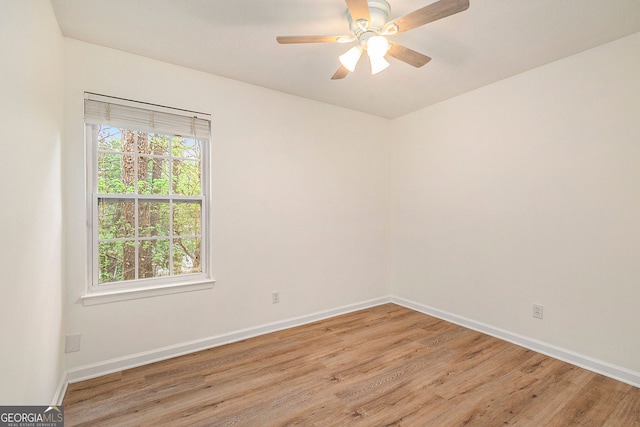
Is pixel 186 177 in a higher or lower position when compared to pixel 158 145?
lower

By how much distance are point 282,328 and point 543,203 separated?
2.78 metres

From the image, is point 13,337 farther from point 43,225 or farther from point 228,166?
point 228,166

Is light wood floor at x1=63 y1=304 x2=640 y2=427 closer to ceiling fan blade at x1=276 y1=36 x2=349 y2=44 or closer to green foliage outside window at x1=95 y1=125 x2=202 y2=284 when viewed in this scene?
green foliage outside window at x1=95 y1=125 x2=202 y2=284

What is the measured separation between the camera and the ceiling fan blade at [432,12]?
148cm

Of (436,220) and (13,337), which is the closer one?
(13,337)

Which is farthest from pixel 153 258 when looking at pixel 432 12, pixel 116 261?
pixel 432 12

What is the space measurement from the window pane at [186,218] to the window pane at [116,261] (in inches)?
15.1

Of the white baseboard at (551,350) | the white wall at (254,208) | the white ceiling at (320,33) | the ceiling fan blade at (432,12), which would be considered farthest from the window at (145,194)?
the white baseboard at (551,350)

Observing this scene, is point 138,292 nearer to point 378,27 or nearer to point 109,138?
point 109,138

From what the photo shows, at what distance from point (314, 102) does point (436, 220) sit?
2.00 meters

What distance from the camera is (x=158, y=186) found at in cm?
268

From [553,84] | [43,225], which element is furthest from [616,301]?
[43,225]

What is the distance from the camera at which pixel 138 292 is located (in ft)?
8.18

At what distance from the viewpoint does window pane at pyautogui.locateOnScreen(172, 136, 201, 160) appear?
2760mm
